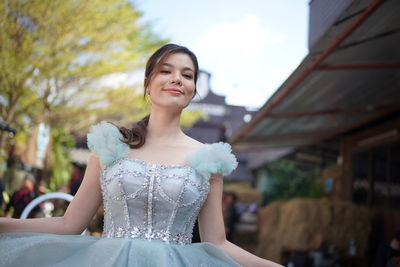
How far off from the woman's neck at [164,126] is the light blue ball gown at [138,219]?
0.51 feet

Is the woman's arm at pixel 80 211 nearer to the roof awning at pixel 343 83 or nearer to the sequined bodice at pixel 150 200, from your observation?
the sequined bodice at pixel 150 200

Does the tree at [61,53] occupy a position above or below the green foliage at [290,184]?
above

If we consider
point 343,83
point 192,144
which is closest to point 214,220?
point 192,144

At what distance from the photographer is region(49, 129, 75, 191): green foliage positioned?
558 inches

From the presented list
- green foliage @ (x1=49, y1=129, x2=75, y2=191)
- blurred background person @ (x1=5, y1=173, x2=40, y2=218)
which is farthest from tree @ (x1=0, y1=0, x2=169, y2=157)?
blurred background person @ (x1=5, y1=173, x2=40, y2=218)

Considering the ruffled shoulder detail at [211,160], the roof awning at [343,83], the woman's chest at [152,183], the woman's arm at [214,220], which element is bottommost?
the woman's arm at [214,220]

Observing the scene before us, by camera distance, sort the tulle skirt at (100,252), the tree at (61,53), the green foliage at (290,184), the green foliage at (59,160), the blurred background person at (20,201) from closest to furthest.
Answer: the tulle skirt at (100,252) → the blurred background person at (20,201) → the tree at (61,53) → the green foliage at (59,160) → the green foliage at (290,184)

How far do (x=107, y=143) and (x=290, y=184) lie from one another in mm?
15550

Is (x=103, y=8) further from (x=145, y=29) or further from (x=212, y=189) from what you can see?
(x=212, y=189)

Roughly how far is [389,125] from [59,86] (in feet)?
19.9

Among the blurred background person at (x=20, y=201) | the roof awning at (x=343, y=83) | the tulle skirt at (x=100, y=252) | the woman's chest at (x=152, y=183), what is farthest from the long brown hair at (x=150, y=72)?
the blurred background person at (x=20, y=201)

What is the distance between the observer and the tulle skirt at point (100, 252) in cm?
212

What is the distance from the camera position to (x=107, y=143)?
2.49 metres

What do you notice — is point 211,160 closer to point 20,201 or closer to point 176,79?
point 176,79
